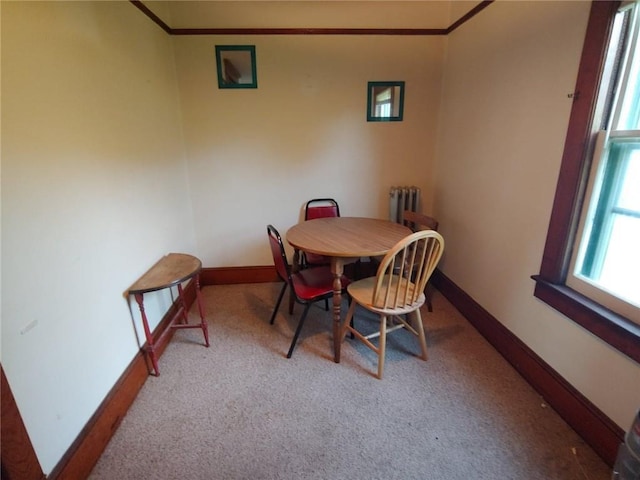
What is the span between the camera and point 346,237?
2.09m

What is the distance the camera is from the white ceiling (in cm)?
244

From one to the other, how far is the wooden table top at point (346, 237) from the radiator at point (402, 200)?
1.59ft

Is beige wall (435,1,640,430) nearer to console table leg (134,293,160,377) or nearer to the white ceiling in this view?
the white ceiling

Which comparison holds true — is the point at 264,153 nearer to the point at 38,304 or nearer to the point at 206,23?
the point at 206,23

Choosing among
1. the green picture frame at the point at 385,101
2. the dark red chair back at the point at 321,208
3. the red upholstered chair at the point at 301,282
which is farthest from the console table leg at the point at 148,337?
the green picture frame at the point at 385,101

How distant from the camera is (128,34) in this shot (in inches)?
73.7

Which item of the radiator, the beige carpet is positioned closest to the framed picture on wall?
the radiator

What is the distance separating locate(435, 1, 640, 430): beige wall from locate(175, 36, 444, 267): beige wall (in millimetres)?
346

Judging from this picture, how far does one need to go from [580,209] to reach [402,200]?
1.50 metres

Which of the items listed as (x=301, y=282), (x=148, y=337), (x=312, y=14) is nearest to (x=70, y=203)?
(x=148, y=337)

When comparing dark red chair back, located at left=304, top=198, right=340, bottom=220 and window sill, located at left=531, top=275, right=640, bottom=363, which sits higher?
dark red chair back, located at left=304, top=198, right=340, bottom=220

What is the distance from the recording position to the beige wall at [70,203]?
1064 millimetres

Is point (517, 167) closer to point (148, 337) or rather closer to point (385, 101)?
point (385, 101)

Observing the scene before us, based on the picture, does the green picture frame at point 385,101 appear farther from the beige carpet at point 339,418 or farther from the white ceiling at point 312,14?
the beige carpet at point 339,418
